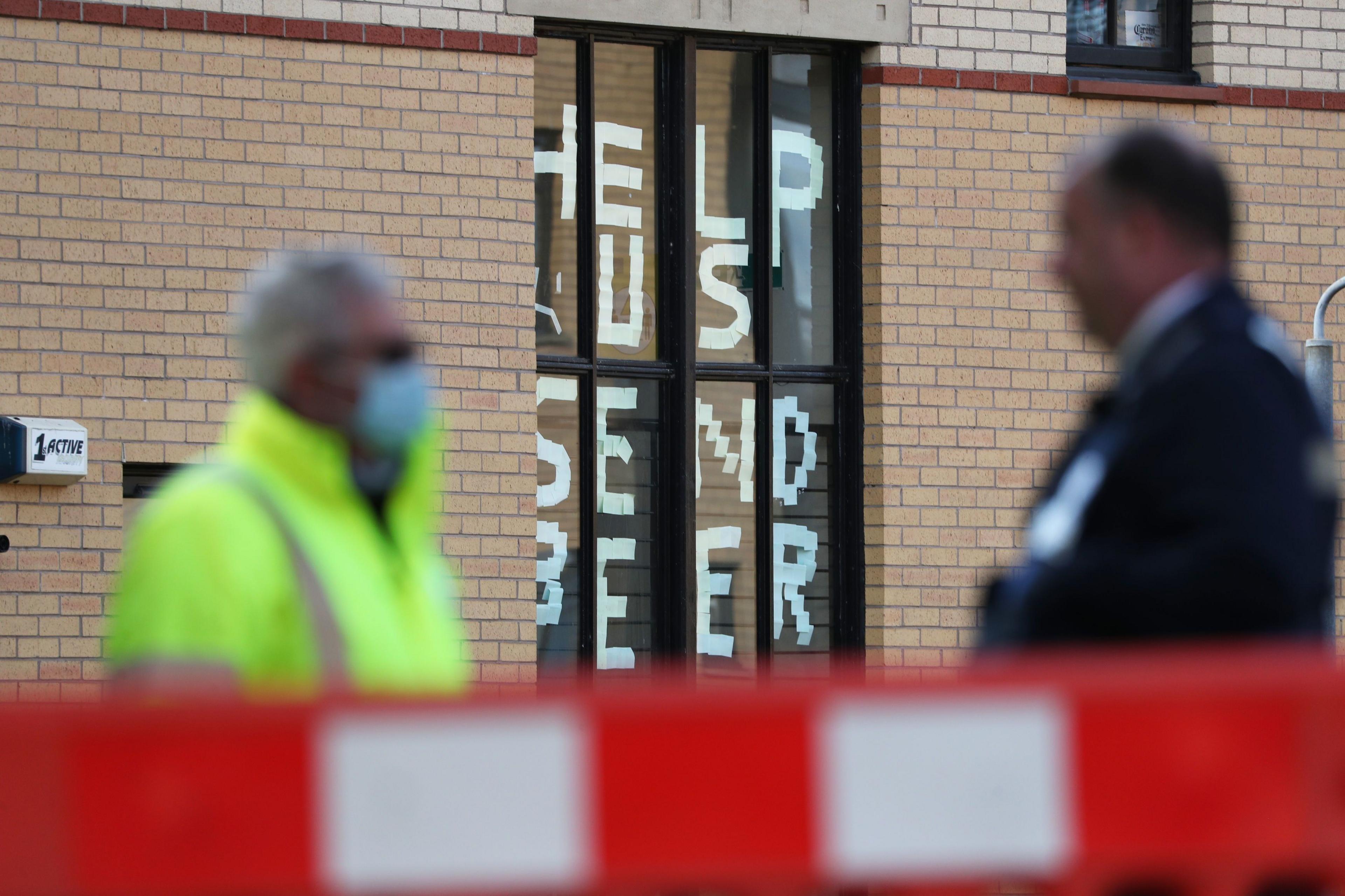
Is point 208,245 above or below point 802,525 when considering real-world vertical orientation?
above

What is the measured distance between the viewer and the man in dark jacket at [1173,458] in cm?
233

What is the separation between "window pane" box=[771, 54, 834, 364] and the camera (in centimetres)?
901

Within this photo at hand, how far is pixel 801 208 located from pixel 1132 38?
1.95 metres

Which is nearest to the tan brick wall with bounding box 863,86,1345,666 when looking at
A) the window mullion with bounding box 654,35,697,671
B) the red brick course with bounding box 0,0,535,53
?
the window mullion with bounding box 654,35,697,671

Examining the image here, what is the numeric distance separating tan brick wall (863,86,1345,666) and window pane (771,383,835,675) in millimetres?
242

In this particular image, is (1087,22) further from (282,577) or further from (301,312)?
(282,577)

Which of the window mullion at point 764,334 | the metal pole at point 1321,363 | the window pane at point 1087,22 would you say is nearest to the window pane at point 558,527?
the window mullion at point 764,334

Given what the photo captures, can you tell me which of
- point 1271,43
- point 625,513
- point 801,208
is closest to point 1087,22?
point 1271,43

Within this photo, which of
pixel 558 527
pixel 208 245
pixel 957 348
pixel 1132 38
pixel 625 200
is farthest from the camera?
pixel 1132 38

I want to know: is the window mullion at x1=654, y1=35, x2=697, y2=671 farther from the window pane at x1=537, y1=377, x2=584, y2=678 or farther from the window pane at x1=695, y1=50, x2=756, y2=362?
the window pane at x1=537, y1=377, x2=584, y2=678

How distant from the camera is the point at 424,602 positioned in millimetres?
2668

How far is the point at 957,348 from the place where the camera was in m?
8.92

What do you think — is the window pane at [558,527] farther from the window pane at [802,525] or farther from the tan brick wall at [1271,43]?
the tan brick wall at [1271,43]

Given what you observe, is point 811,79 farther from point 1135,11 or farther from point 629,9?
point 1135,11
